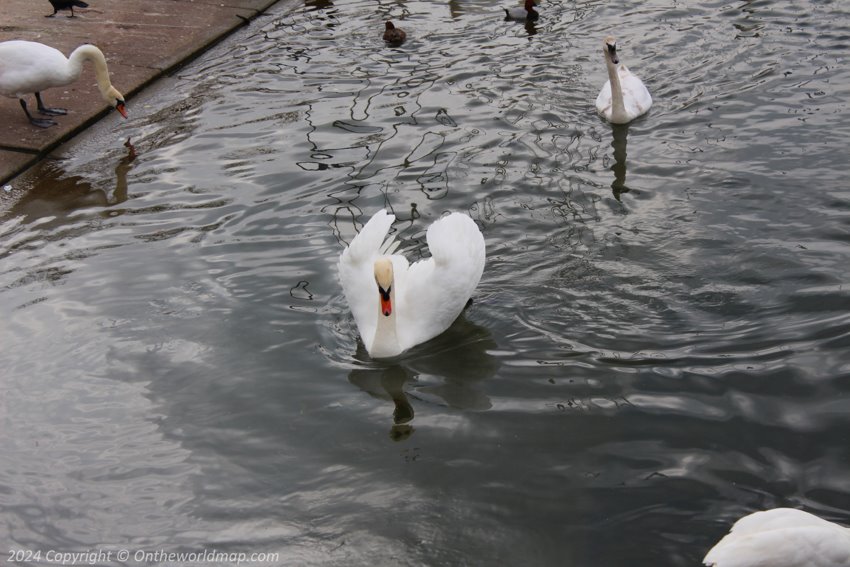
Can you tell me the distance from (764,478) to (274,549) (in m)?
2.32

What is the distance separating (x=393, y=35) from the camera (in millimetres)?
11164

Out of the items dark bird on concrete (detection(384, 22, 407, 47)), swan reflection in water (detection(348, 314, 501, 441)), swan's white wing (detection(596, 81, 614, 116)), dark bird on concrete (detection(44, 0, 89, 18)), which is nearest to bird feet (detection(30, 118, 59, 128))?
dark bird on concrete (detection(44, 0, 89, 18))

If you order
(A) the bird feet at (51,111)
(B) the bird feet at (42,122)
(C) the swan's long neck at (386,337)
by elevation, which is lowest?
(C) the swan's long neck at (386,337)

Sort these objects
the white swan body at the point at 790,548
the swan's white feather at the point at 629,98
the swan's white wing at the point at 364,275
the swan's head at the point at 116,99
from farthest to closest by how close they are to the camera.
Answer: the swan's head at the point at 116,99 → the swan's white feather at the point at 629,98 → the swan's white wing at the point at 364,275 → the white swan body at the point at 790,548

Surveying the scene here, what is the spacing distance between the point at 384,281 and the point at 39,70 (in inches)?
208

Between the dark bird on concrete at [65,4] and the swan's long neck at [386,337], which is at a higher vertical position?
the dark bird on concrete at [65,4]

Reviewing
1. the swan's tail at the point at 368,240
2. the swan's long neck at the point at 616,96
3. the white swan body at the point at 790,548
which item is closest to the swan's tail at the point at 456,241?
the swan's tail at the point at 368,240

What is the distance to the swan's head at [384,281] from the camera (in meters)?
5.71

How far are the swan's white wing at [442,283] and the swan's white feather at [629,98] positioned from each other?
3286 mm

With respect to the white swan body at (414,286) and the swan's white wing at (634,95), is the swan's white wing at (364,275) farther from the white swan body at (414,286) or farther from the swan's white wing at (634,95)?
the swan's white wing at (634,95)

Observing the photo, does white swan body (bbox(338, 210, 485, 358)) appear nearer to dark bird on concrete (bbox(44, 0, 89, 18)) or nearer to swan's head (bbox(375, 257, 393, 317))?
swan's head (bbox(375, 257, 393, 317))

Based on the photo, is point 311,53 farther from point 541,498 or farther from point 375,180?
point 541,498

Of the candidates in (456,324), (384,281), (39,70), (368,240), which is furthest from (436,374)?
(39,70)

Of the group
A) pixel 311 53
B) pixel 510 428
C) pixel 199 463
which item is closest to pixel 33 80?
pixel 311 53
